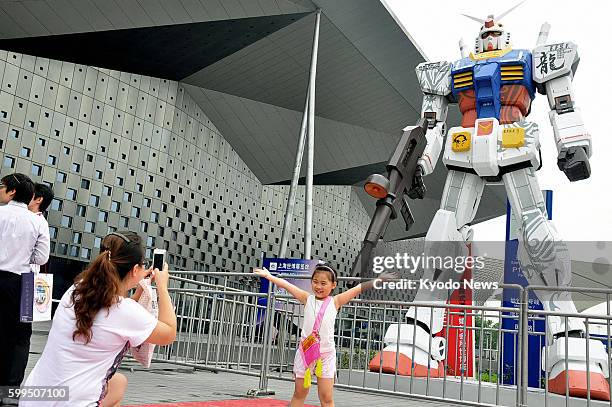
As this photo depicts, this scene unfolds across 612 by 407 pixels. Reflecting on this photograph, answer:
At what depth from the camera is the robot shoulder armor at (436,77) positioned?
A: 28.1ft

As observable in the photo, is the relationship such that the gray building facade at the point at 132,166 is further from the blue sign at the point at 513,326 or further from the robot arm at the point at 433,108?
the blue sign at the point at 513,326

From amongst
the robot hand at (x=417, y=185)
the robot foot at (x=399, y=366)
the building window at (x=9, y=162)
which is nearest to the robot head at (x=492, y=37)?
the robot hand at (x=417, y=185)

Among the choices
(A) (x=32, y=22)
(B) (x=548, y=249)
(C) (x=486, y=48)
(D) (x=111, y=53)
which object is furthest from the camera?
(D) (x=111, y=53)

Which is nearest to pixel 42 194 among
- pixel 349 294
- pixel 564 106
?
pixel 349 294

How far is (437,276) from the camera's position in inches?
311

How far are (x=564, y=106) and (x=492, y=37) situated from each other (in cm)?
149

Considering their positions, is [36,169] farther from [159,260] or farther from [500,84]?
[159,260]

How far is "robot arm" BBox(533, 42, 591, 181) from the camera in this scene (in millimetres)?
7527

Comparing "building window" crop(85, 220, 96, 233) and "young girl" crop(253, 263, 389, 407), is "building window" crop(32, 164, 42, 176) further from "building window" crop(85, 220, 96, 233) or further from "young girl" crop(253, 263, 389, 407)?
"young girl" crop(253, 263, 389, 407)

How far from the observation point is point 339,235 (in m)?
28.6

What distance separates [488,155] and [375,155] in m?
15.2

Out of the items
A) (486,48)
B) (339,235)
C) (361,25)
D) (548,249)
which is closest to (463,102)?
(486,48)

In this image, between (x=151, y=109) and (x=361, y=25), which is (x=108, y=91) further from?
(x=361, y=25)

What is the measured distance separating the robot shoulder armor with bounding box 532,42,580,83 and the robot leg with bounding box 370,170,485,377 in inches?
65.1
